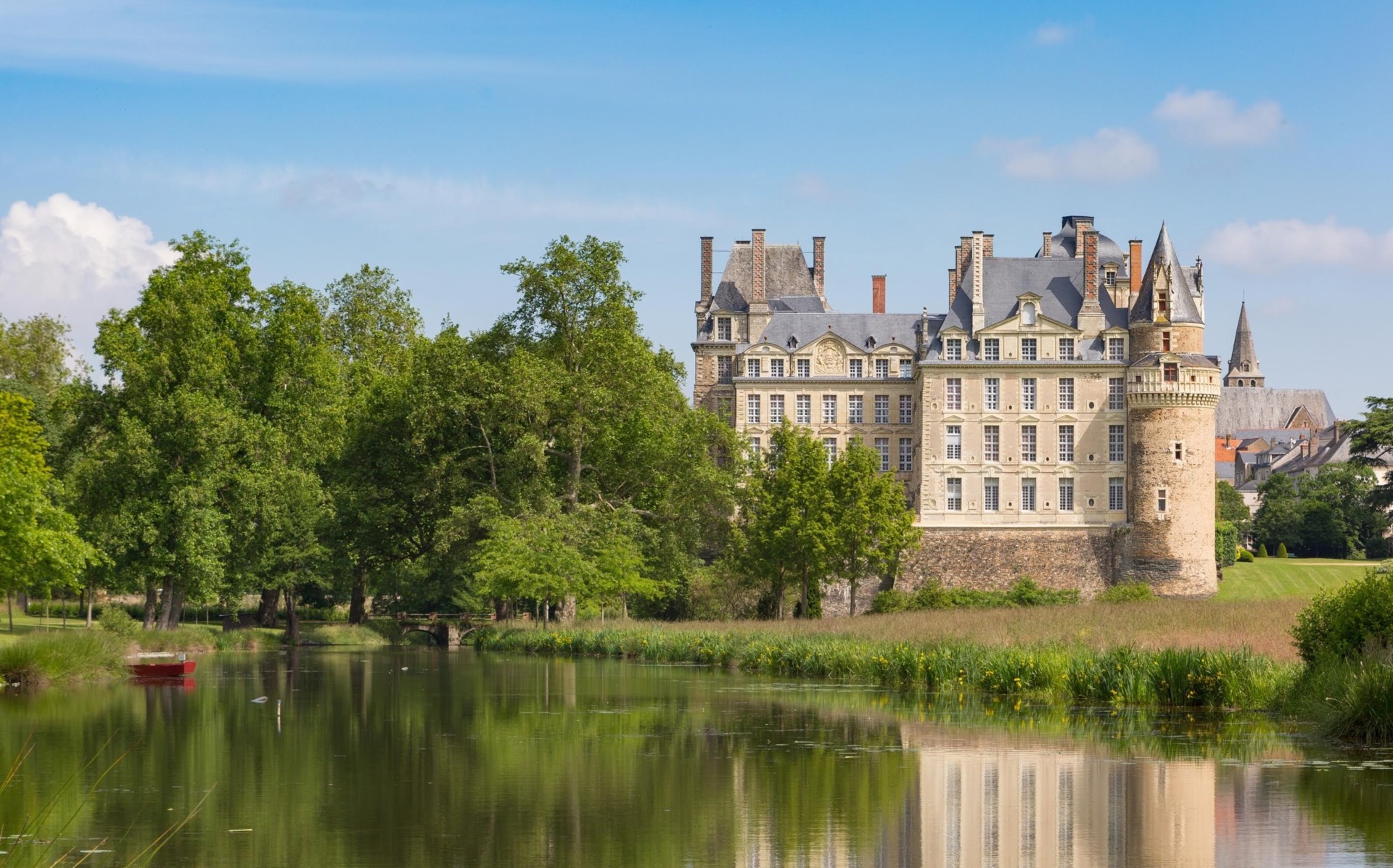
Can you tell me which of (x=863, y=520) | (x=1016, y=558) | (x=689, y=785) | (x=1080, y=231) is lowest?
(x=689, y=785)

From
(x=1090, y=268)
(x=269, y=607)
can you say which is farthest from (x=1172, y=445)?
(x=269, y=607)

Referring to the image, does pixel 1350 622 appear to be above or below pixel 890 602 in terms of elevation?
above

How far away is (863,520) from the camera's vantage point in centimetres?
5428

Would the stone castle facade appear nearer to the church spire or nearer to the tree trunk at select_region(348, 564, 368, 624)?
the tree trunk at select_region(348, 564, 368, 624)

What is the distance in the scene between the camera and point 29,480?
29281 millimetres

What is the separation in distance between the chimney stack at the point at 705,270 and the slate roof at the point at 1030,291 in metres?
10.8

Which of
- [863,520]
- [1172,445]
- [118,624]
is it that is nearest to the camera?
[118,624]

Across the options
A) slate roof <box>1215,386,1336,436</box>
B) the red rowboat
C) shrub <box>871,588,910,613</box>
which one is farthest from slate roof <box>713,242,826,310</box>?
slate roof <box>1215,386,1336,436</box>

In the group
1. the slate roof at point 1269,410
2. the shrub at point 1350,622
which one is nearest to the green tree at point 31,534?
the shrub at point 1350,622

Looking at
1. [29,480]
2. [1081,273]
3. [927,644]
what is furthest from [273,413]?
[1081,273]

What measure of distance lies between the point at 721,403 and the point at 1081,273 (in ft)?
49.8

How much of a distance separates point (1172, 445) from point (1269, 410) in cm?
7722

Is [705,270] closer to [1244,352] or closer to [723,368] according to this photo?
[723,368]

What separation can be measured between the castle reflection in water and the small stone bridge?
98.4 ft
